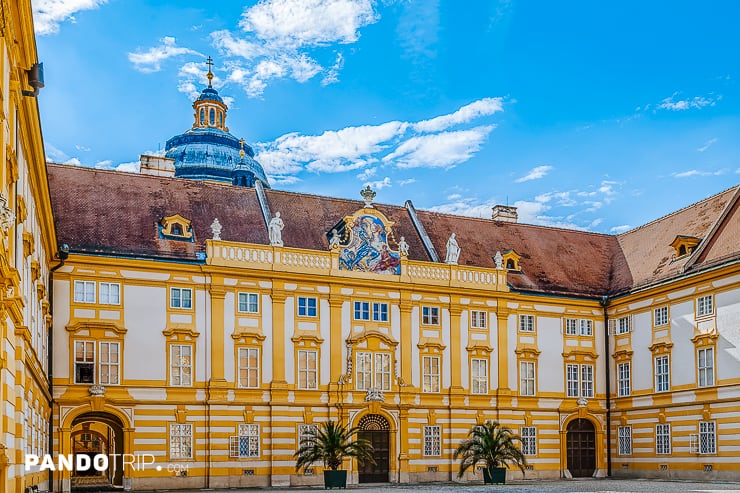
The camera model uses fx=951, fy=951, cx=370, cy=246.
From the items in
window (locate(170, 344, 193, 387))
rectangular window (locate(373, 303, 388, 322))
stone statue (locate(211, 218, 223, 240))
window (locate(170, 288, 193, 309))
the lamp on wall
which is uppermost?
the lamp on wall

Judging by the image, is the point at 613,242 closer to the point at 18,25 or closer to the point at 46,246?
the point at 46,246

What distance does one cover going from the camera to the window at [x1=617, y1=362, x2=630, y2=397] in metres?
44.7

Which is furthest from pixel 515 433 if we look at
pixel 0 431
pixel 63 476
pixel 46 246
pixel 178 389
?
pixel 0 431

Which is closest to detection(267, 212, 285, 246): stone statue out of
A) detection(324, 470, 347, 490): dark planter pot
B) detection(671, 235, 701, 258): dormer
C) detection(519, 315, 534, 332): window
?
detection(324, 470, 347, 490): dark planter pot

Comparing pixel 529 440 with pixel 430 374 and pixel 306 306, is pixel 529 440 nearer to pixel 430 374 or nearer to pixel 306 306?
pixel 430 374

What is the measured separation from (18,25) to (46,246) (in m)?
16.0

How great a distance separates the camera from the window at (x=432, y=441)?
41969mm

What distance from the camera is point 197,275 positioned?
38906 mm

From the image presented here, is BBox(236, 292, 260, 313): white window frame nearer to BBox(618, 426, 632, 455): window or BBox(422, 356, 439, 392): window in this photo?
BBox(422, 356, 439, 392): window

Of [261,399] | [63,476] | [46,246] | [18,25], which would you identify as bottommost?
[63,476]

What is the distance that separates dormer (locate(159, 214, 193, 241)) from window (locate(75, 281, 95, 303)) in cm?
403

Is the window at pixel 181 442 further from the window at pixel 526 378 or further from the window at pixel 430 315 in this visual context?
the window at pixel 526 378

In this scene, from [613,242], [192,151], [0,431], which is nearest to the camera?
[0,431]

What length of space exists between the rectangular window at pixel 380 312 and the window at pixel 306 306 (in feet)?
9.63
